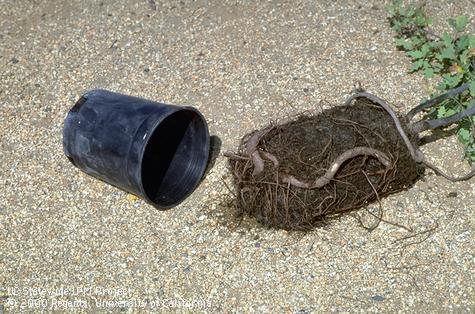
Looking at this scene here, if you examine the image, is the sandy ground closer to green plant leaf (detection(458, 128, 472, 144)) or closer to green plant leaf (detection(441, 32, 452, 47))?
green plant leaf (detection(458, 128, 472, 144))

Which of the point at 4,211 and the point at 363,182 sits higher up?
the point at 363,182

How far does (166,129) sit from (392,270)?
5.71 ft

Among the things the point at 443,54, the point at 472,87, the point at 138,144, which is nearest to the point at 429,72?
the point at 443,54

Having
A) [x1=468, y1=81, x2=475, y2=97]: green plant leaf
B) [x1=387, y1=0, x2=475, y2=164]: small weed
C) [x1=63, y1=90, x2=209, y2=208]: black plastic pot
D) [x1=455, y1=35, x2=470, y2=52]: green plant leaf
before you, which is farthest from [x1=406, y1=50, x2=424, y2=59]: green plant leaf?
[x1=63, y1=90, x2=209, y2=208]: black plastic pot

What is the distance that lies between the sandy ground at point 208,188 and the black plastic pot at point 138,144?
0.15m

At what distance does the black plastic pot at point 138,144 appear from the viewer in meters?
3.89

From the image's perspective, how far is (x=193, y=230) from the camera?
4.13 metres

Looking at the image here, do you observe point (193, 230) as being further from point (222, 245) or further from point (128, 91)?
point (128, 91)

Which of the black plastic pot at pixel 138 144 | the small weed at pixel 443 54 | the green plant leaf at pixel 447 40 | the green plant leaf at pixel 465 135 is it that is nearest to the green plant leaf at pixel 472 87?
the small weed at pixel 443 54

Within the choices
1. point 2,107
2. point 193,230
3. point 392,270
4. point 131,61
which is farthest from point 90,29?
point 392,270

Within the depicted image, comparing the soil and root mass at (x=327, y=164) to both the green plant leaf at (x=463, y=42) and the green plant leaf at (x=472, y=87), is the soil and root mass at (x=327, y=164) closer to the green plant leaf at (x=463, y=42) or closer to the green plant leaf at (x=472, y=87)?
the green plant leaf at (x=472, y=87)

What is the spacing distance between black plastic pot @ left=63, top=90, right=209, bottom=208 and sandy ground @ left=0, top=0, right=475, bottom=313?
15cm

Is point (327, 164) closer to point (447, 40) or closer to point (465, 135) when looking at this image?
point (465, 135)

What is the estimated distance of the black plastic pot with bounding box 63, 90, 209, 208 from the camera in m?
3.89
